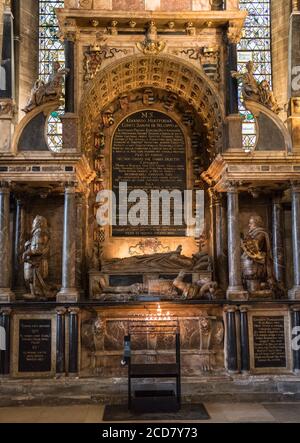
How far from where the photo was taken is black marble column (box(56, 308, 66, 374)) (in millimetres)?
11117

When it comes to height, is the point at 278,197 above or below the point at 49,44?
below

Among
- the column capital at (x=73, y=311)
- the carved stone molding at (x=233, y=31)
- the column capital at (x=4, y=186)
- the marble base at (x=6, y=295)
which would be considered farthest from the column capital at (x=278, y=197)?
the marble base at (x=6, y=295)

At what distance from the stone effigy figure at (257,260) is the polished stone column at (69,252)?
3.69m

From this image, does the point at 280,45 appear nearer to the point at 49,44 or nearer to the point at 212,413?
the point at 49,44

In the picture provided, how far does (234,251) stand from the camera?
11703mm

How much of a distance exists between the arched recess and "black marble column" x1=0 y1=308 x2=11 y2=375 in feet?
13.7

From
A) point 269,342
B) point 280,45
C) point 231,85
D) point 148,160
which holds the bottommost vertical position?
point 269,342

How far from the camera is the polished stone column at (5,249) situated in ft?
37.0

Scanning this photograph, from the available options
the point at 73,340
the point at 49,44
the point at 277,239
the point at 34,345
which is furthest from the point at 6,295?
the point at 49,44

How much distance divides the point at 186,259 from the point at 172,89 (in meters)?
4.30

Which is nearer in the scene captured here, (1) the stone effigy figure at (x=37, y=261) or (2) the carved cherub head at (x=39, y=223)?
(1) the stone effigy figure at (x=37, y=261)

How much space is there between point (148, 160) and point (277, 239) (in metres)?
3.76

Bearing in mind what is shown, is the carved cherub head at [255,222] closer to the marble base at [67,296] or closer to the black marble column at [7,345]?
the marble base at [67,296]
